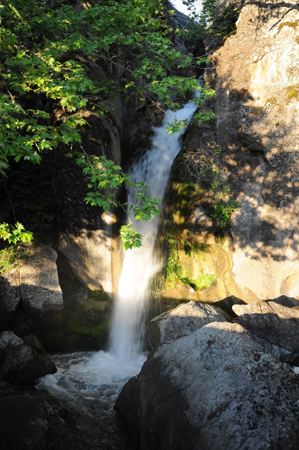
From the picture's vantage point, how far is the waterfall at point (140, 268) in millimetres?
10141

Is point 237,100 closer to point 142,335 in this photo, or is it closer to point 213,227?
point 213,227

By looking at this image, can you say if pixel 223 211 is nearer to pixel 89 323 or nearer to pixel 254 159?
pixel 254 159

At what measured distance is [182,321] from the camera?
24.1 feet

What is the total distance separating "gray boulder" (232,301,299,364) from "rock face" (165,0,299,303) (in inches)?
50.7

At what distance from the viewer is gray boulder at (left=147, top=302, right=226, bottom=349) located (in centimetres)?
727

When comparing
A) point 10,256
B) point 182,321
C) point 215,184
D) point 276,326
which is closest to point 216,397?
point 182,321

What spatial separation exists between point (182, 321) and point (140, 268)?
3.93 m

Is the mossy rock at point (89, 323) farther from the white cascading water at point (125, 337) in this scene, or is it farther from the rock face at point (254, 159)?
the rock face at point (254, 159)

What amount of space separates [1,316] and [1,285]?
0.90 metres

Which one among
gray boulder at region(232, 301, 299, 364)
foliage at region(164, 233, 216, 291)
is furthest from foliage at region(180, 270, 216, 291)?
gray boulder at region(232, 301, 299, 364)

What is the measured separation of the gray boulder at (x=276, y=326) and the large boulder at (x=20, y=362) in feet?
17.3

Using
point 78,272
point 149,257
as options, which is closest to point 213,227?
point 149,257

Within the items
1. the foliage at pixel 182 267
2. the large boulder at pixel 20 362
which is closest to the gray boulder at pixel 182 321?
the foliage at pixel 182 267

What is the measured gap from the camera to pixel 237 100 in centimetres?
1046
